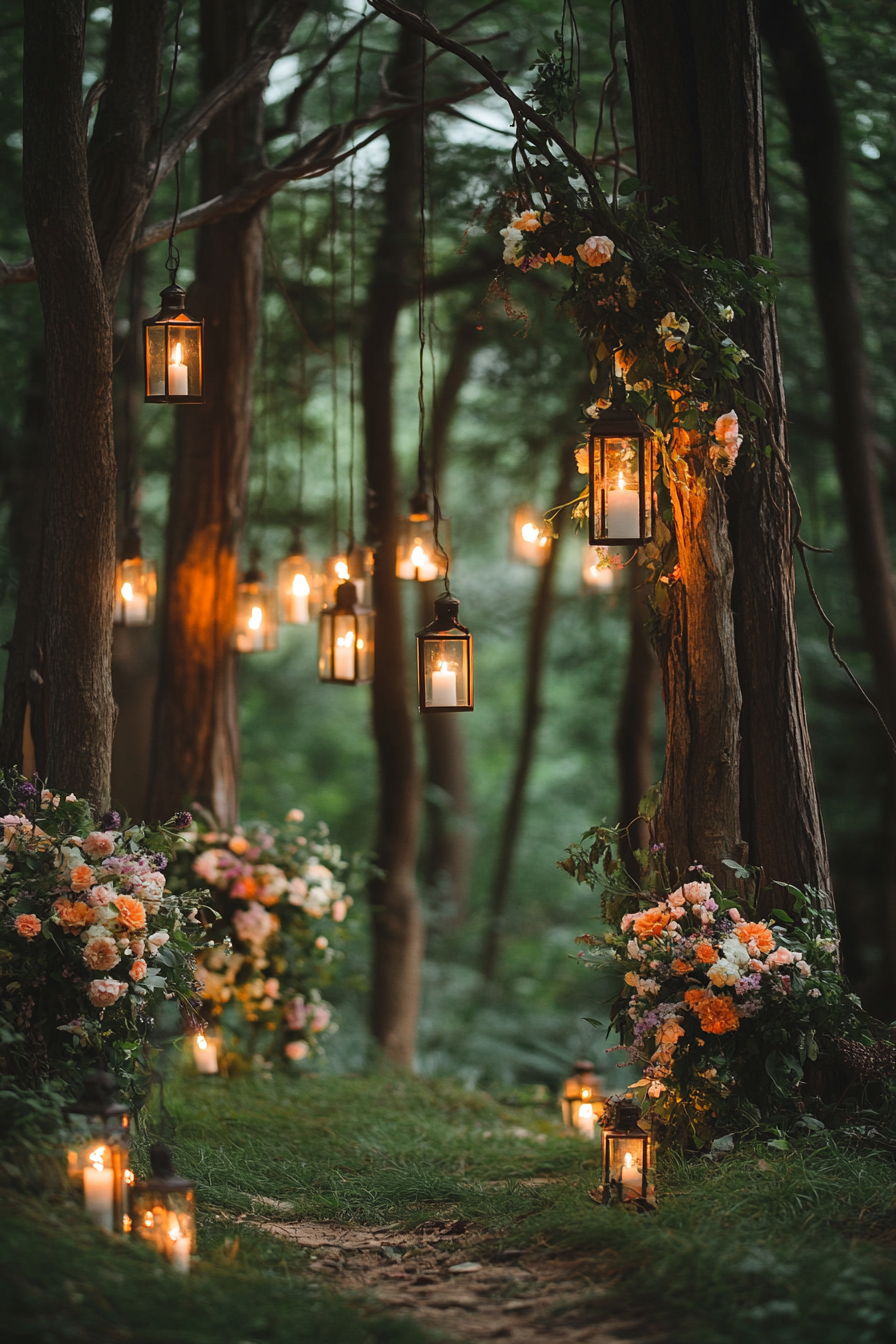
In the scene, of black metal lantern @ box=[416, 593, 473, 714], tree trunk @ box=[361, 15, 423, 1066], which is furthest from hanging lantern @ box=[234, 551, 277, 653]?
black metal lantern @ box=[416, 593, 473, 714]

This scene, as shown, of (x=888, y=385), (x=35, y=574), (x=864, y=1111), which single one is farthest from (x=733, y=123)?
(x=888, y=385)

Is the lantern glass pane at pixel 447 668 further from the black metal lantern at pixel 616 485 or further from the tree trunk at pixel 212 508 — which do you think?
the tree trunk at pixel 212 508

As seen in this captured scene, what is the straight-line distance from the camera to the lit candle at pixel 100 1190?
126 inches

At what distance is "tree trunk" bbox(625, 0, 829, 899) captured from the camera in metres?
A: 4.59

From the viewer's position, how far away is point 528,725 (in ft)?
37.8

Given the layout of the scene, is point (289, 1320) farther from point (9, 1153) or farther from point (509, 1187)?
point (509, 1187)

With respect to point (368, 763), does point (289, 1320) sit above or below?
below

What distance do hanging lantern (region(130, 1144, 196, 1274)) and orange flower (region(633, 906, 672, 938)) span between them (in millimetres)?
1811

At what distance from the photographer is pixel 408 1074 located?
7.36 meters

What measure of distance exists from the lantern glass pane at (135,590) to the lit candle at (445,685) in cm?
275

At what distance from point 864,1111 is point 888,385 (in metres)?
6.64

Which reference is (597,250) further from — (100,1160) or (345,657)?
(100,1160)

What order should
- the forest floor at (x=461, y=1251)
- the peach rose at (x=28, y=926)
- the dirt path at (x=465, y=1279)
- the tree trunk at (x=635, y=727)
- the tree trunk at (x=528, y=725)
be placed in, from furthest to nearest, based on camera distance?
the tree trunk at (x=528, y=725) → the tree trunk at (x=635, y=727) → the peach rose at (x=28, y=926) → the dirt path at (x=465, y=1279) → the forest floor at (x=461, y=1251)

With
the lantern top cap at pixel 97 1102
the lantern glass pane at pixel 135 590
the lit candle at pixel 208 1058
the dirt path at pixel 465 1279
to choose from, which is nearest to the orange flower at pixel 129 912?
the lantern top cap at pixel 97 1102
